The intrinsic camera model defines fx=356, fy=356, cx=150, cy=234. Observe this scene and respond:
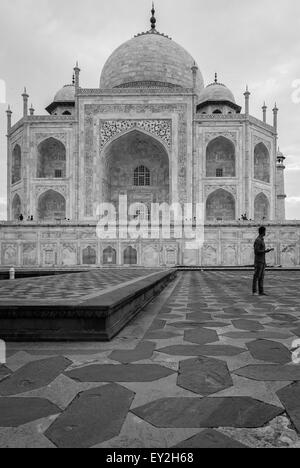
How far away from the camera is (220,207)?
24547 millimetres

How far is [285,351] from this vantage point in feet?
7.38

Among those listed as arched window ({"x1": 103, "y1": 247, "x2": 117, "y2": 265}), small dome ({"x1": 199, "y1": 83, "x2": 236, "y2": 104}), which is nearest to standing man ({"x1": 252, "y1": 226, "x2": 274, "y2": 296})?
arched window ({"x1": 103, "y1": 247, "x2": 117, "y2": 265})

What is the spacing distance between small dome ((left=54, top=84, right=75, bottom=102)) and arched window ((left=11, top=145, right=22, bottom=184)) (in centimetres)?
636

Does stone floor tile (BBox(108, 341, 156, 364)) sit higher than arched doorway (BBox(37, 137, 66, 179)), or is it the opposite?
arched doorway (BBox(37, 137, 66, 179))

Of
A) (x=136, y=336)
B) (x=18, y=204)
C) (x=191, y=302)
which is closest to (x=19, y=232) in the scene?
(x=18, y=204)

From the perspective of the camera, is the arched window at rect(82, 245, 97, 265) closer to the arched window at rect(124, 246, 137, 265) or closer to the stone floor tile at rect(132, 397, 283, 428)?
the arched window at rect(124, 246, 137, 265)

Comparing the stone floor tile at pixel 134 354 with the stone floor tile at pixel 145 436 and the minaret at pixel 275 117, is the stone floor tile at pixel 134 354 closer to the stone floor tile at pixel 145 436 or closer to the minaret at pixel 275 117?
the stone floor tile at pixel 145 436

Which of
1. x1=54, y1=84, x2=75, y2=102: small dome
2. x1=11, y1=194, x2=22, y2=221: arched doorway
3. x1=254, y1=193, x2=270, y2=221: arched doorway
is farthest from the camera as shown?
x1=54, y1=84, x2=75, y2=102: small dome

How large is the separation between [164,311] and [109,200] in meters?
22.2

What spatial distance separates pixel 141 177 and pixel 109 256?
12.6 meters

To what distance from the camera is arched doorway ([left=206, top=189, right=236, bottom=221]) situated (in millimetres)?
24438

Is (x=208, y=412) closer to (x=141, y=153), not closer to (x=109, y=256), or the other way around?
(x=109, y=256)

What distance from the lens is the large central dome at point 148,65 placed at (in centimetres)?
2711

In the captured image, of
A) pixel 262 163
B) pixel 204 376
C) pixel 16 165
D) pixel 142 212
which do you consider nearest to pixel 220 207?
pixel 262 163
